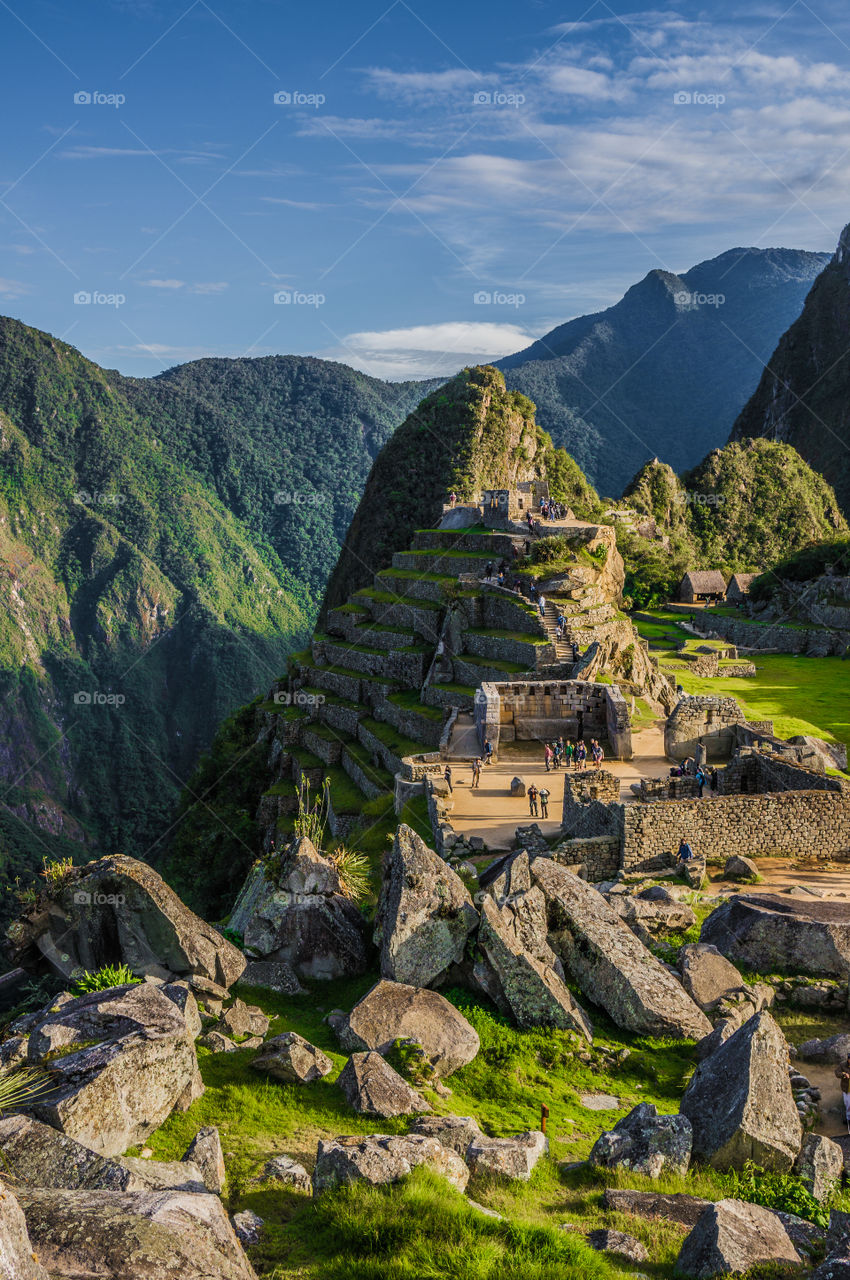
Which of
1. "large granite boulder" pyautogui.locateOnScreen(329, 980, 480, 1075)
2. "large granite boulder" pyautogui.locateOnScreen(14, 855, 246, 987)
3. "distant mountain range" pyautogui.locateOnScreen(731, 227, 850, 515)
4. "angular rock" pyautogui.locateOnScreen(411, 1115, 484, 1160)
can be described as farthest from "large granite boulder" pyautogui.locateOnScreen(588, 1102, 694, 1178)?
"distant mountain range" pyautogui.locateOnScreen(731, 227, 850, 515)

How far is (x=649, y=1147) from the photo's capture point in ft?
24.1

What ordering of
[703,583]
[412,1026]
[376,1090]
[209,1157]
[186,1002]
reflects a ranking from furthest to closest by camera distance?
[703,583] → [412,1026] → [186,1002] → [376,1090] → [209,1157]

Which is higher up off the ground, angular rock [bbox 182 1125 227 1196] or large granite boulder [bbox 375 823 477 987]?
large granite boulder [bbox 375 823 477 987]

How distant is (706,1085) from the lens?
26.6 feet

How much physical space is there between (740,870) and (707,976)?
4.20 m

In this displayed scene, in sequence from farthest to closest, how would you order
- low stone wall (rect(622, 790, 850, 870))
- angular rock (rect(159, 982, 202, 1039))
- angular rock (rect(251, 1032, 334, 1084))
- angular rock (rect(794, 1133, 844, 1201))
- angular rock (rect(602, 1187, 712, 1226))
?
low stone wall (rect(622, 790, 850, 870)) → angular rock (rect(159, 982, 202, 1039)) → angular rock (rect(251, 1032, 334, 1084)) → angular rock (rect(794, 1133, 844, 1201)) → angular rock (rect(602, 1187, 712, 1226))

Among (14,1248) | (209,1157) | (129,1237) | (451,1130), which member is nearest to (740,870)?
(451,1130)

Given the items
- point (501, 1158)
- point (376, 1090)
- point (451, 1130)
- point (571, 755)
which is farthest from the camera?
point (571, 755)

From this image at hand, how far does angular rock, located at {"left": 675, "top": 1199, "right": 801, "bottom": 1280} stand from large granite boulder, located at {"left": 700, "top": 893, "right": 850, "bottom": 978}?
5566 millimetres

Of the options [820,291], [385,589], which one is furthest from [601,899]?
[820,291]

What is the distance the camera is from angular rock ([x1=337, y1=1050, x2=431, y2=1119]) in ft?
25.5

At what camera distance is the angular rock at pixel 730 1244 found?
5.68 meters

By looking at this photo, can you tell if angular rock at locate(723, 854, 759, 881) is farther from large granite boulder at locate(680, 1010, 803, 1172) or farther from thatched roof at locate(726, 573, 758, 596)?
thatched roof at locate(726, 573, 758, 596)

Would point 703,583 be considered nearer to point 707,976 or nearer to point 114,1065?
point 707,976
